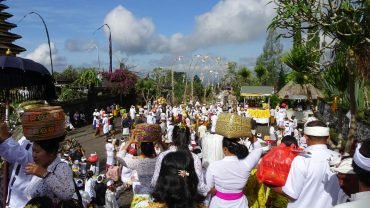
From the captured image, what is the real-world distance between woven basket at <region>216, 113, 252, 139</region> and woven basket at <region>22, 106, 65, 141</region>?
75.2 inches

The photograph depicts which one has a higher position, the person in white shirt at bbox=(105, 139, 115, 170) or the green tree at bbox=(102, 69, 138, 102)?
the green tree at bbox=(102, 69, 138, 102)

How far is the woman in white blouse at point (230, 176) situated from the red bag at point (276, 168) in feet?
1.15

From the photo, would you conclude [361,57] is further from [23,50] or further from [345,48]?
[23,50]

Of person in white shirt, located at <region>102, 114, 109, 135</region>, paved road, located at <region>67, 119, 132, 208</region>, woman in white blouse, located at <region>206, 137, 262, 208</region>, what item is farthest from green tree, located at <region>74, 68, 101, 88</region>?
woman in white blouse, located at <region>206, 137, 262, 208</region>

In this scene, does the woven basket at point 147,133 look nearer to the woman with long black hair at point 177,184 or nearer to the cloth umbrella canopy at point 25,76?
the cloth umbrella canopy at point 25,76

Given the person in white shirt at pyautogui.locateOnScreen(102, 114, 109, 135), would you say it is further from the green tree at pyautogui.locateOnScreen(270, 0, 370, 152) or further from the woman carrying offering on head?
the woman carrying offering on head

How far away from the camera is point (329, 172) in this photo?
359cm

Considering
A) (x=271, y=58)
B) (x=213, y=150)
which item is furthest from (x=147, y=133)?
(x=271, y=58)

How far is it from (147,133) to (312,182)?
159cm

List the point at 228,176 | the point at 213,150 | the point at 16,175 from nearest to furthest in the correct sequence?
the point at 16,175 < the point at 228,176 < the point at 213,150

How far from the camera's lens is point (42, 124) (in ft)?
9.11

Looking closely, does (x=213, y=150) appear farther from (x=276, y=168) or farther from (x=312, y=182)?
(x=312, y=182)

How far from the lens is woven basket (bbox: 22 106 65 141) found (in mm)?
2764

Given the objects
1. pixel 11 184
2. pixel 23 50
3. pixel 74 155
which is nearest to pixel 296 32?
pixel 11 184
